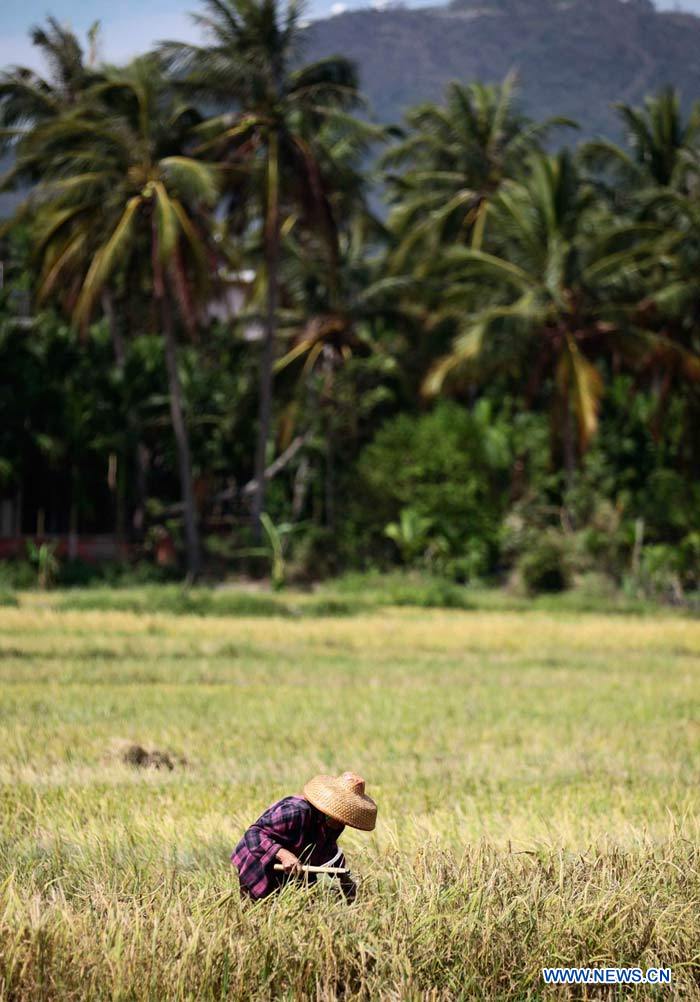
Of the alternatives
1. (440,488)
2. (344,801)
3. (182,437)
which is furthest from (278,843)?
(440,488)

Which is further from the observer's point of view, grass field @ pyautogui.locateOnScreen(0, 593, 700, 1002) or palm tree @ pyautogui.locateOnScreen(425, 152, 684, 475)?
palm tree @ pyautogui.locateOnScreen(425, 152, 684, 475)

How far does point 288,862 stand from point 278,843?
0.12 metres

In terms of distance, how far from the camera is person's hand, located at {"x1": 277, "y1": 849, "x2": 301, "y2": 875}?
3.99 metres

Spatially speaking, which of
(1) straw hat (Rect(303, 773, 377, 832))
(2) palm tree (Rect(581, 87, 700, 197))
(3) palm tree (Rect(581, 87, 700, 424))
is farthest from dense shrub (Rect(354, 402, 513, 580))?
(1) straw hat (Rect(303, 773, 377, 832))

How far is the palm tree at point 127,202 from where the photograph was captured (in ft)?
64.8

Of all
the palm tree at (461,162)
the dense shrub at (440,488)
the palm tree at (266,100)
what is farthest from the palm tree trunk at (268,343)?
the palm tree at (461,162)

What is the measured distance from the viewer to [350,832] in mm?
5371

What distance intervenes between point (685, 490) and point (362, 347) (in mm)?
6593

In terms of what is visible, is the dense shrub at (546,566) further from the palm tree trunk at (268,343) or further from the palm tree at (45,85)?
the palm tree at (45,85)

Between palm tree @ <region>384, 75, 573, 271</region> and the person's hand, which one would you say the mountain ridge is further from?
the person's hand

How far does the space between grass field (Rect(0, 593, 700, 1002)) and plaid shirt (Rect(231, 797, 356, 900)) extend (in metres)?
0.11

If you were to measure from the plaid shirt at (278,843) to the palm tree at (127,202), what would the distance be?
16097mm

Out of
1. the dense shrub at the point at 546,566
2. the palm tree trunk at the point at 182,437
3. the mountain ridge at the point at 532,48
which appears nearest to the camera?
the dense shrub at the point at 546,566

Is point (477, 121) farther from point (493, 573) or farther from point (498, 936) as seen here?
point (498, 936)
